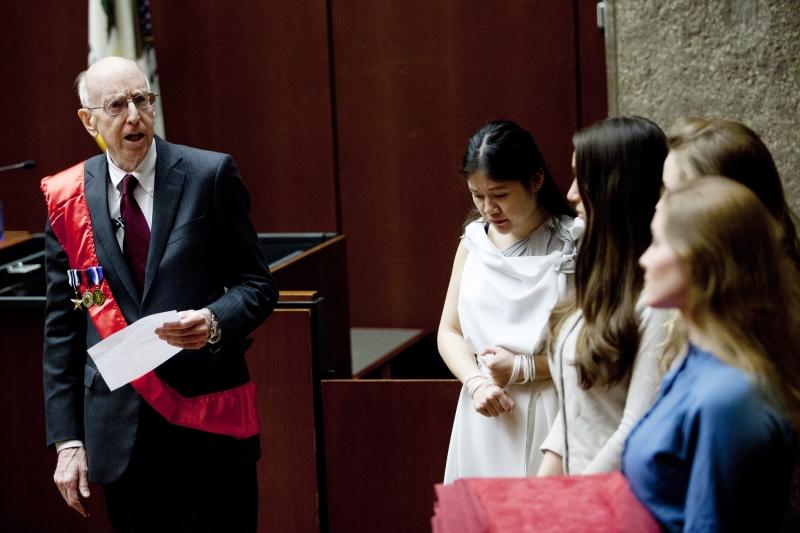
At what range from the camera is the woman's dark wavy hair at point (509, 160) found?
2.50 meters

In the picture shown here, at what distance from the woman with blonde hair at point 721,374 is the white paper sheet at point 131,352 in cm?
110

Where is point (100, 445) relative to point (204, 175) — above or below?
below

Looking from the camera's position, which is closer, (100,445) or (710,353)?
(710,353)

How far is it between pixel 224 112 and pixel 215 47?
11.9 inches

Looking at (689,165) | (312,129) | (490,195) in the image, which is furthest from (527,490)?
(312,129)

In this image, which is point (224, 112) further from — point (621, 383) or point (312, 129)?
point (621, 383)

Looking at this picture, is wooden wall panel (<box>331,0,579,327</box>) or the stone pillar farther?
wooden wall panel (<box>331,0,579,327</box>)

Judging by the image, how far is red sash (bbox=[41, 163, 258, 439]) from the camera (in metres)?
2.38

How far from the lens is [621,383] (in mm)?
2020

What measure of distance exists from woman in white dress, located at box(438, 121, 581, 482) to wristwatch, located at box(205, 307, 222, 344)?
0.52 m

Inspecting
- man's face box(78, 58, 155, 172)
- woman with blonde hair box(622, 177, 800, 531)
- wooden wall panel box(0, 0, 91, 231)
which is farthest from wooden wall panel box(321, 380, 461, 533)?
wooden wall panel box(0, 0, 91, 231)

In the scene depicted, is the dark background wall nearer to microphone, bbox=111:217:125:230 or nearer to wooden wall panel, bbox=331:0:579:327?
wooden wall panel, bbox=331:0:579:327

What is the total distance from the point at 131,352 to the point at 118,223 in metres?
0.28

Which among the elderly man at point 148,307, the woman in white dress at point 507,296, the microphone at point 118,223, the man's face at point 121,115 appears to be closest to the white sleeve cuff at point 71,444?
the elderly man at point 148,307
